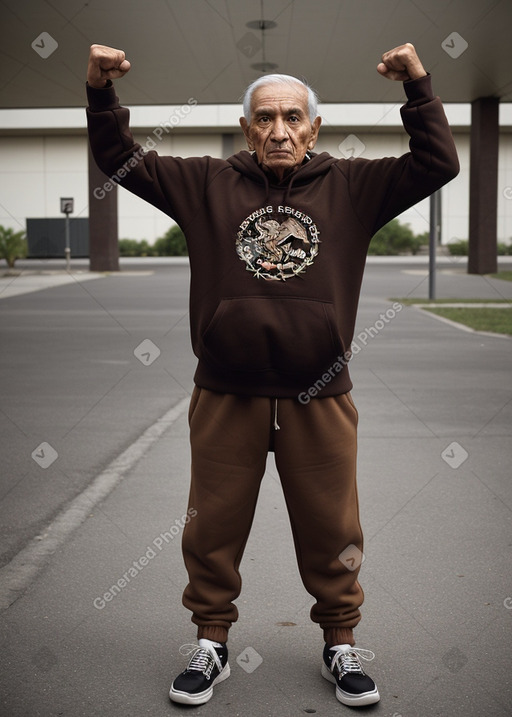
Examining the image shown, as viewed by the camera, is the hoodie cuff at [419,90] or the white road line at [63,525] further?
the white road line at [63,525]

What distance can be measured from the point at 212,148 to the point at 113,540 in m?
48.2

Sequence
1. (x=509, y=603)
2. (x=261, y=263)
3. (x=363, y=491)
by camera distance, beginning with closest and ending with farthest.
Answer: (x=261, y=263)
(x=509, y=603)
(x=363, y=491)

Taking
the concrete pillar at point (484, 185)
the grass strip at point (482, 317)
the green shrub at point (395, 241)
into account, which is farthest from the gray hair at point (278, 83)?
the green shrub at point (395, 241)

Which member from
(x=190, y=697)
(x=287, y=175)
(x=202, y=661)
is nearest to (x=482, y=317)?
(x=287, y=175)

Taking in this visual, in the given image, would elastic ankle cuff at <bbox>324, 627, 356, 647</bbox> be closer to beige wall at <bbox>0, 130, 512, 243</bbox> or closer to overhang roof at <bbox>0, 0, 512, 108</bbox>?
overhang roof at <bbox>0, 0, 512, 108</bbox>

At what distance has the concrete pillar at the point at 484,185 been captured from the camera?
103 feet

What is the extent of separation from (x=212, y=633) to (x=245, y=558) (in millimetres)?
1258

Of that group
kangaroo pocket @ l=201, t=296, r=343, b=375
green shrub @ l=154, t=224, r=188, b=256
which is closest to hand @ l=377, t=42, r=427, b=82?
kangaroo pocket @ l=201, t=296, r=343, b=375

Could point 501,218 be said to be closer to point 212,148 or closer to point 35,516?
point 212,148

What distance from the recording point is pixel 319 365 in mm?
2934

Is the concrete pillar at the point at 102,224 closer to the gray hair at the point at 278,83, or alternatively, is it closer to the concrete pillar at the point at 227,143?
the concrete pillar at the point at 227,143

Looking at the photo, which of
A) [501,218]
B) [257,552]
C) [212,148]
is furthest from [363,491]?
[501,218]

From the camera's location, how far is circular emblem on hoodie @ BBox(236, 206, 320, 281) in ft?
9.48

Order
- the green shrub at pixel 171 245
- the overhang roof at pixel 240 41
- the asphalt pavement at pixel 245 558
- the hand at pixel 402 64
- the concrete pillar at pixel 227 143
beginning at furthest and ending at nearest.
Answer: the green shrub at pixel 171 245, the concrete pillar at pixel 227 143, the overhang roof at pixel 240 41, the asphalt pavement at pixel 245 558, the hand at pixel 402 64
